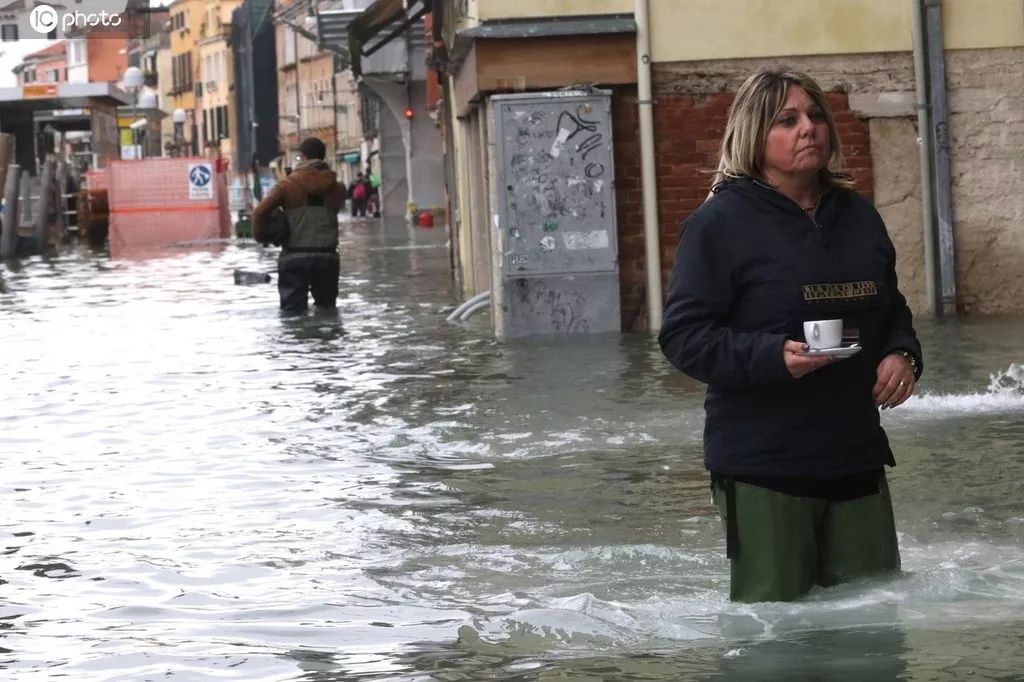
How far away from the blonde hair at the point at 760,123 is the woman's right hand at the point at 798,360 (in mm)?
474

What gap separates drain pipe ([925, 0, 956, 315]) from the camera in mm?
15656

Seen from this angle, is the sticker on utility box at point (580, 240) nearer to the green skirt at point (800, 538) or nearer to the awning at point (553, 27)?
the awning at point (553, 27)

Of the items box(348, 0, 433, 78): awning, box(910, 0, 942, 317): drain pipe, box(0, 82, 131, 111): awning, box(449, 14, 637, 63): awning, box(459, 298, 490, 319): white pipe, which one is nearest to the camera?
box(449, 14, 637, 63): awning

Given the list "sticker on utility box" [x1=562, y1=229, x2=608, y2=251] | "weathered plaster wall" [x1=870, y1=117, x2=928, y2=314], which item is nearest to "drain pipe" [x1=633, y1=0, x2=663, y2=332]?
"sticker on utility box" [x1=562, y1=229, x2=608, y2=251]

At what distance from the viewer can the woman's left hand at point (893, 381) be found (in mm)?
4965

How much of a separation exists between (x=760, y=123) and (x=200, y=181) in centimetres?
4043

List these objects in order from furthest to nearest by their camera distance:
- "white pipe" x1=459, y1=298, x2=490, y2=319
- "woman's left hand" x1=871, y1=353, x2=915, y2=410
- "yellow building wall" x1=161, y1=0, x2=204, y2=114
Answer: "yellow building wall" x1=161, y1=0, x2=204, y2=114
"white pipe" x1=459, y1=298, x2=490, y2=319
"woman's left hand" x1=871, y1=353, x2=915, y2=410

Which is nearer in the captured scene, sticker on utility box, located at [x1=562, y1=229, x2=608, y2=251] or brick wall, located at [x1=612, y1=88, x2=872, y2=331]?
sticker on utility box, located at [x1=562, y1=229, x2=608, y2=251]

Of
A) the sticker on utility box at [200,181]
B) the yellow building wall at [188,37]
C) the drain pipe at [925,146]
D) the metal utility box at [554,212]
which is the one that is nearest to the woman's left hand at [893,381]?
the metal utility box at [554,212]

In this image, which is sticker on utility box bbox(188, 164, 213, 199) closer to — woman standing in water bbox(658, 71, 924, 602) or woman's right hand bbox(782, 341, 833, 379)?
woman standing in water bbox(658, 71, 924, 602)

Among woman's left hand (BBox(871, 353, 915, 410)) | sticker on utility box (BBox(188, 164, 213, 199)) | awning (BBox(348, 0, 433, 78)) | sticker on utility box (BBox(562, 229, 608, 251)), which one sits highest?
awning (BBox(348, 0, 433, 78))

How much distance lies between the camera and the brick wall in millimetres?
15727

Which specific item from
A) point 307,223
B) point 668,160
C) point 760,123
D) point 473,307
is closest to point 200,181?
point 307,223

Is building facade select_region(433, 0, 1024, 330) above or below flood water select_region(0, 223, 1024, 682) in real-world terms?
above
